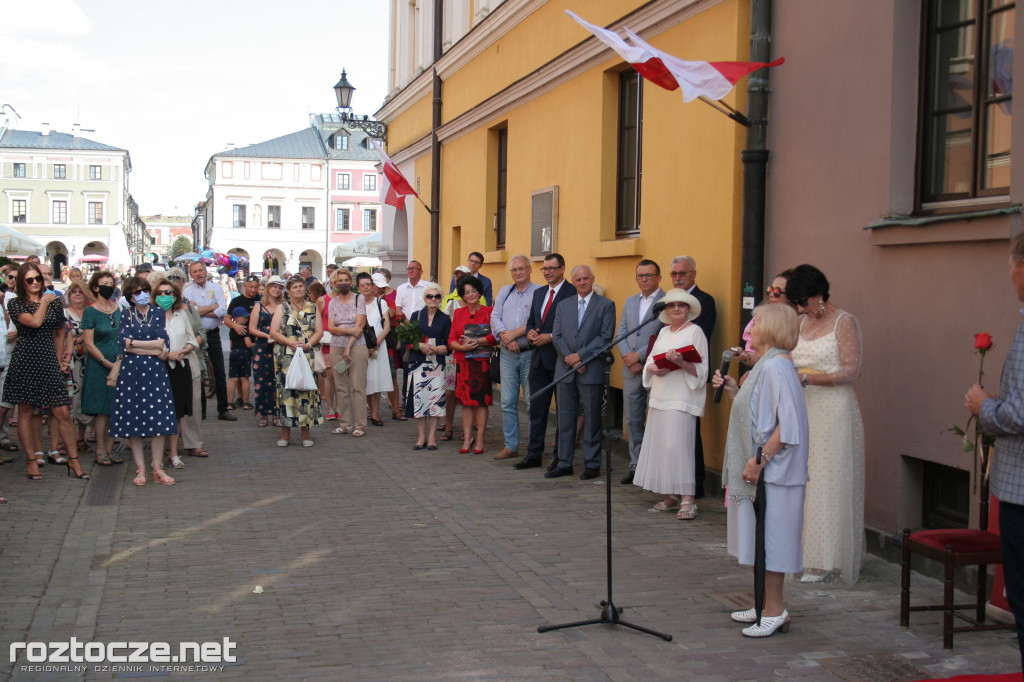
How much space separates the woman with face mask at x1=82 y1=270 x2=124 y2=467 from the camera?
9.91 m

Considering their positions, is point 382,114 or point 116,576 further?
point 382,114

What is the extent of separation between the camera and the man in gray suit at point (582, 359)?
9.42 meters

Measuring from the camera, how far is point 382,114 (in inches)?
895

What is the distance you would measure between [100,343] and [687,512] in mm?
6001

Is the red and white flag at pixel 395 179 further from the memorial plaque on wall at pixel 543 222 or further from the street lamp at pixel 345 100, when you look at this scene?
the memorial plaque on wall at pixel 543 222

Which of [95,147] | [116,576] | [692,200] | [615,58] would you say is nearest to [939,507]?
[692,200]

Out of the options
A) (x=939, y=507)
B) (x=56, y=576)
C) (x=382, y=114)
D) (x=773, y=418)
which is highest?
(x=382, y=114)

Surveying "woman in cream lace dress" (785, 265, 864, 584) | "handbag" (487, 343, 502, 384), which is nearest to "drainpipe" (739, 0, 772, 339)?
"woman in cream lace dress" (785, 265, 864, 584)

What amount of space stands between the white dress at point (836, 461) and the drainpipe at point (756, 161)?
6.46ft

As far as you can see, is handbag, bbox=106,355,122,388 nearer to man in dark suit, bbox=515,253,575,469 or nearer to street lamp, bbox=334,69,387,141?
man in dark suit, bbox=515,253,575,469

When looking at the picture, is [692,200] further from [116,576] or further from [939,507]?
[116,576]

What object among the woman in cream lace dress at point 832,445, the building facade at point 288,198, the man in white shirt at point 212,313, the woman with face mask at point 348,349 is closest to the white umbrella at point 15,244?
the man in white shirt at point 212,313

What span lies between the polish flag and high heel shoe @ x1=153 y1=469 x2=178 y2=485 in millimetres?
5434

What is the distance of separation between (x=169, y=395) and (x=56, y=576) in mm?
3348
